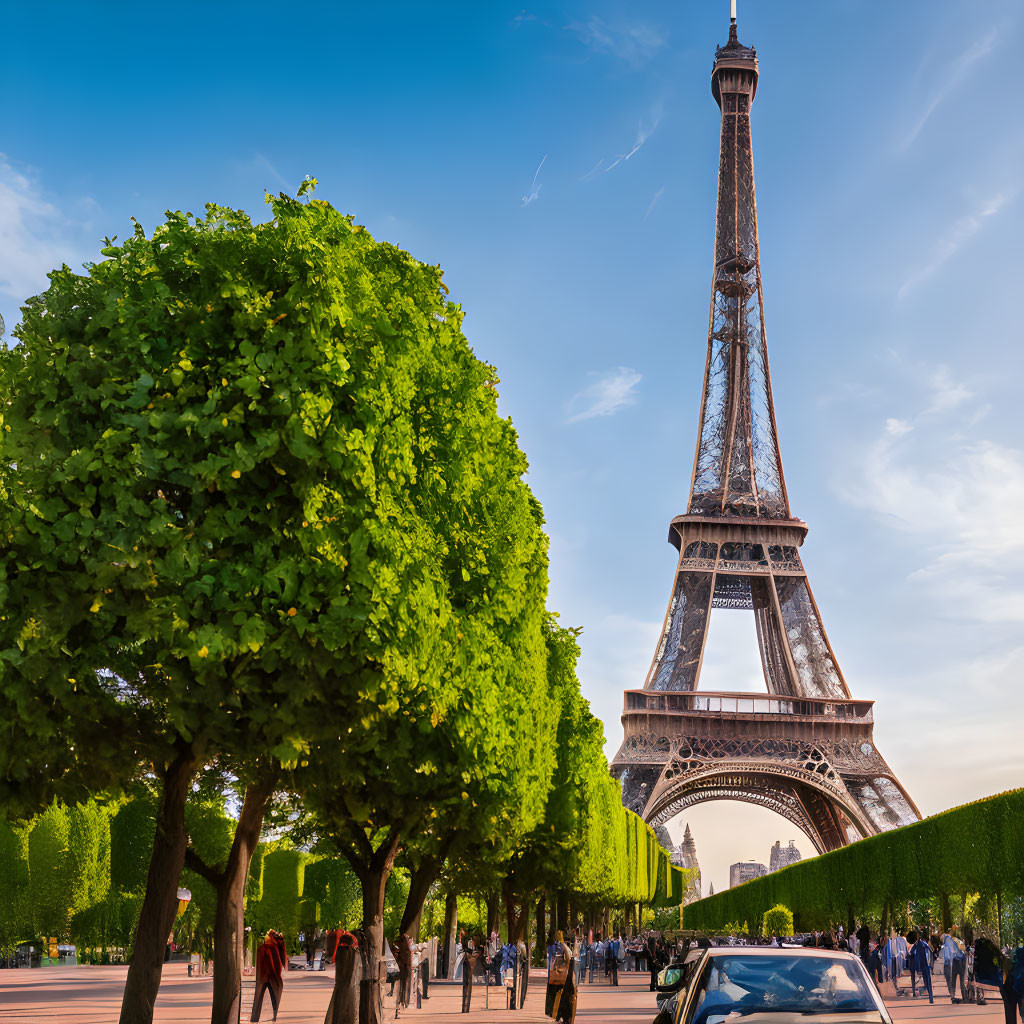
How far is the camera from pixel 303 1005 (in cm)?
2884

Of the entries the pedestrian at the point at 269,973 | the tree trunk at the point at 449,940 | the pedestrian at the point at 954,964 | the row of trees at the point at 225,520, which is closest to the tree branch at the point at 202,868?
the row of trees at the point at 225,520

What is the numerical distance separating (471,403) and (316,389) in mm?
4216

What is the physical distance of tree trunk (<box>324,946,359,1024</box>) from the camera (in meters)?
16.8

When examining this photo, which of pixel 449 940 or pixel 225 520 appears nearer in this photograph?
pixel 225 520

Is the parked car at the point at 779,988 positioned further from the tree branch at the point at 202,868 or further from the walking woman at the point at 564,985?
the walking woman at the point at 564,985

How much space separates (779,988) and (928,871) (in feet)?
130

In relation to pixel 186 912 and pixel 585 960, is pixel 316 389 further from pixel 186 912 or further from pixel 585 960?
pixel 186 912

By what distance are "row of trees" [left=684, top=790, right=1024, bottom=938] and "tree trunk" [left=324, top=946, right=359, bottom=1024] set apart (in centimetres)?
2527

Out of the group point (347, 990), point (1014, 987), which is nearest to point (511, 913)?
point (347, 990)

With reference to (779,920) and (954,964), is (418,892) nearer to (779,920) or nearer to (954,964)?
(954,964)

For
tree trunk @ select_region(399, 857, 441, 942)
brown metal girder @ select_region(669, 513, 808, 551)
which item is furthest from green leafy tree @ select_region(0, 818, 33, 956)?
brown metal girder @ select_region(669, 513, 808, 551)

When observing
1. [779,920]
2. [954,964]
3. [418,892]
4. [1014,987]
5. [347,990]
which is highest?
[779,920]

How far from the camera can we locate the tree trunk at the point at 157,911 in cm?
1353

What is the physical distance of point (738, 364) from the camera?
8475 cm
